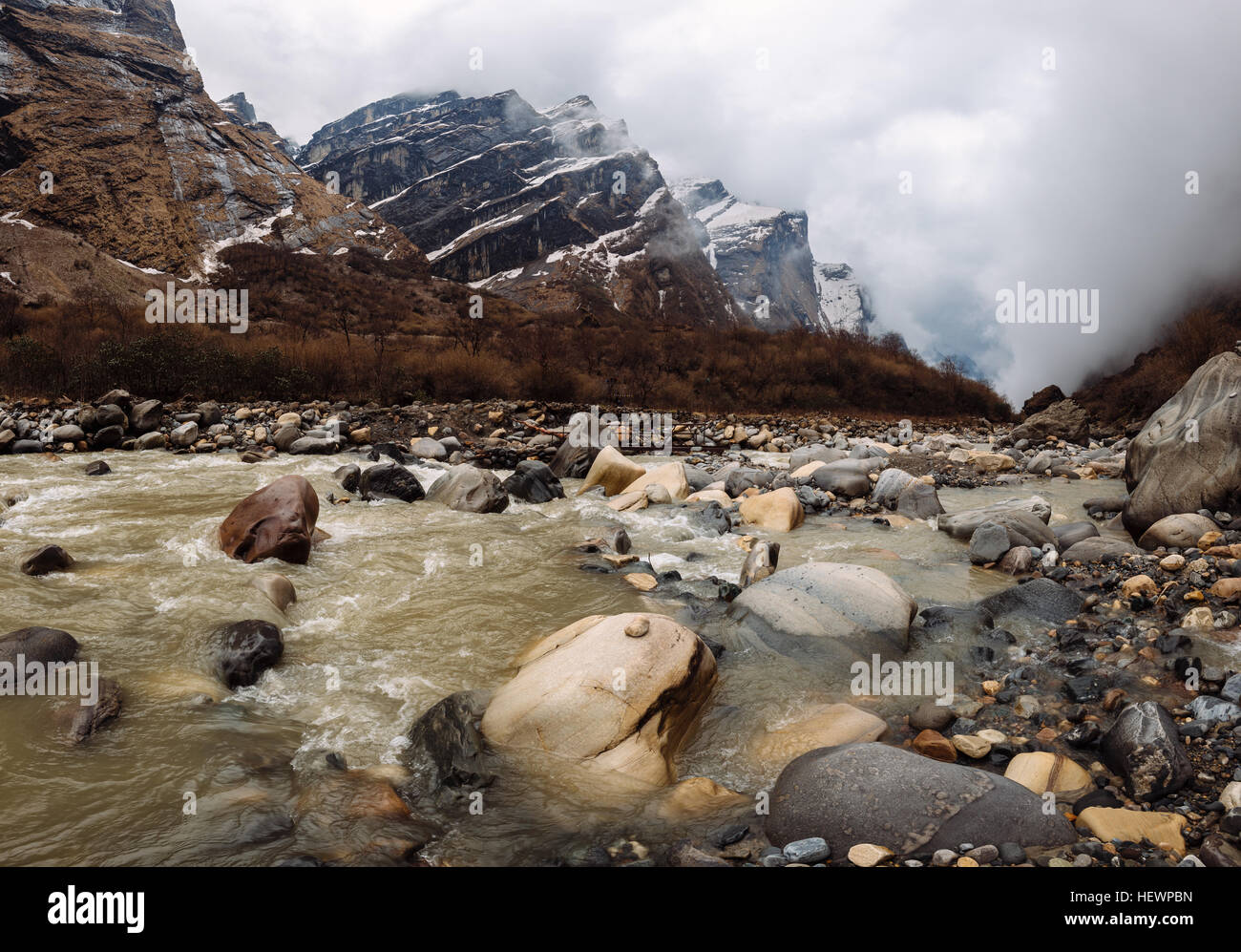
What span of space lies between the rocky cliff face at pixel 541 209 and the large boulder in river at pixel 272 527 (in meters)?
70.8

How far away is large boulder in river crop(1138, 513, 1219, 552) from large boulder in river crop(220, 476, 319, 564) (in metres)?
10.9

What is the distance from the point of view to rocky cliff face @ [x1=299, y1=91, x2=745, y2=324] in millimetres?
101750

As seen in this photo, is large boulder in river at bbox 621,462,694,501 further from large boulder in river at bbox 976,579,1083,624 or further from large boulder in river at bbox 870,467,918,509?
large boulder in river at bbox 976,579,1083,624

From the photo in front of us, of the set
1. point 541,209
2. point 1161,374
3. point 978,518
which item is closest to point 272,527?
point 978,518

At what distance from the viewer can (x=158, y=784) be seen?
3699 mm

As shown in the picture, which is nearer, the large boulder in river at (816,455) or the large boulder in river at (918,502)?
the large boulder in river at (918,502)

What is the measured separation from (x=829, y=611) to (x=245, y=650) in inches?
213

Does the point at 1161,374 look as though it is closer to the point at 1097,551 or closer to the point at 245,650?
the point at 1097,551

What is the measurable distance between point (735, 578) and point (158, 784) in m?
6.12

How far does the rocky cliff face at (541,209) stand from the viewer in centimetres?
10175

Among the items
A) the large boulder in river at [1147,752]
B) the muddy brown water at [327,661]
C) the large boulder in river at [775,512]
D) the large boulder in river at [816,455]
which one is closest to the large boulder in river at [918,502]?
the muddy brown water at [327,661]

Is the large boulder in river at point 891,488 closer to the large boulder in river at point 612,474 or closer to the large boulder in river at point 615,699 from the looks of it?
the large boulder in river at point 612,474

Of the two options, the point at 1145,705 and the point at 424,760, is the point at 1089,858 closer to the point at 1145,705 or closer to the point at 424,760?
the point at 1145,705
